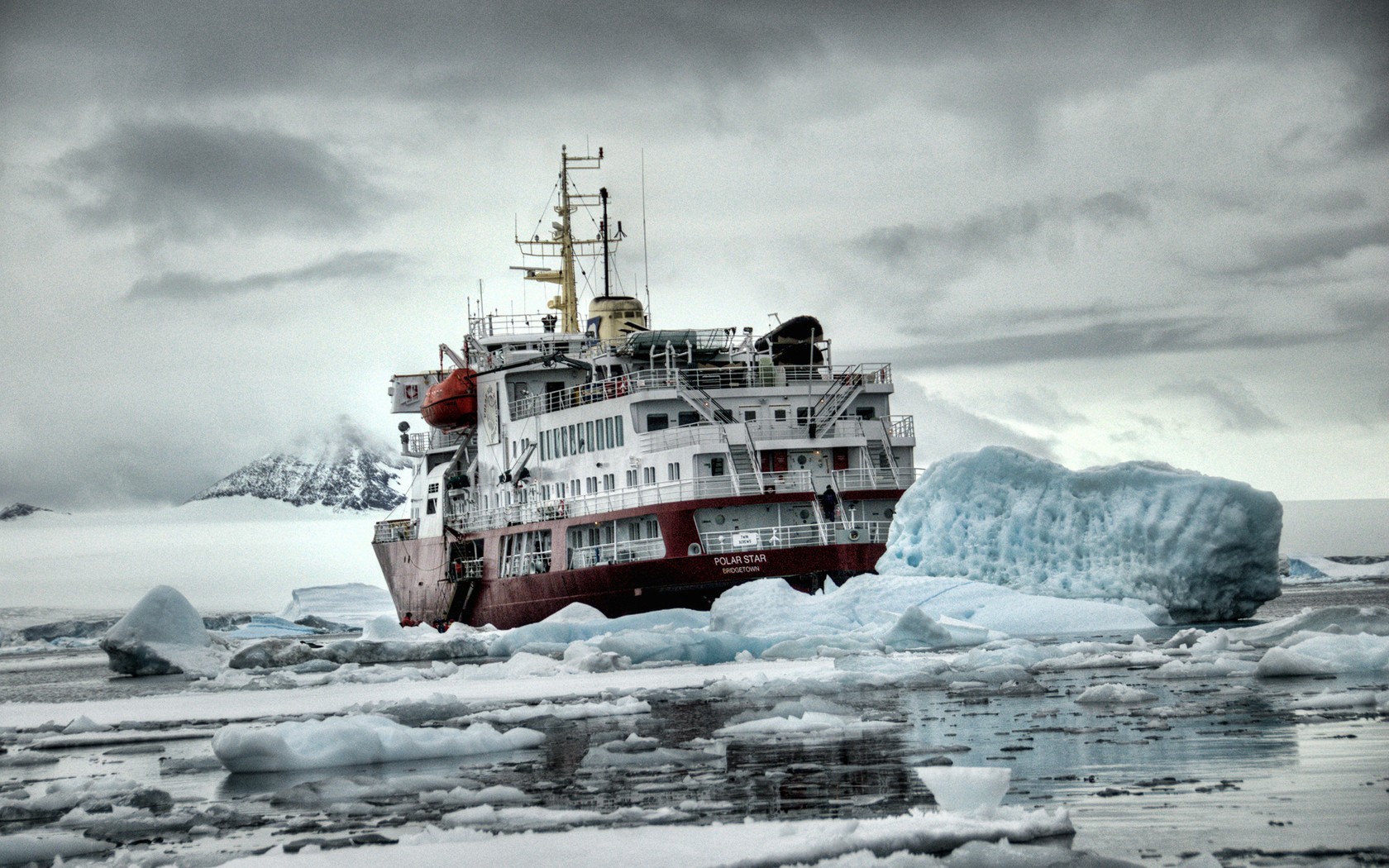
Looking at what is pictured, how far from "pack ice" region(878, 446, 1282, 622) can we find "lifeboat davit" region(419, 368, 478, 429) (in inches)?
719

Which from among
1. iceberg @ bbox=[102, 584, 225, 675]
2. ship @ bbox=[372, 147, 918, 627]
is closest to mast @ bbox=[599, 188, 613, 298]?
ship @ bbox=[372, 147, 918, 627]

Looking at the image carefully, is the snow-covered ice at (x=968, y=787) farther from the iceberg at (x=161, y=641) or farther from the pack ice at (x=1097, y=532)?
the iceberg at (x=161, y=641)

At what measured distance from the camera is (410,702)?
55.8 feet

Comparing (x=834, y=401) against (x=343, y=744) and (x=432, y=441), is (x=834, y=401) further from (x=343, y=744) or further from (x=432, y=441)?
(x=343, y=744)

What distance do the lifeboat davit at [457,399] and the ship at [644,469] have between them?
0.05 metres

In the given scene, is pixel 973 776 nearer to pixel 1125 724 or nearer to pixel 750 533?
pixel 1125 724

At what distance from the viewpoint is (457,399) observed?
4378cm

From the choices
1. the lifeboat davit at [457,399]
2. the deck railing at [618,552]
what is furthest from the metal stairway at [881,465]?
the lifeboat davit at [457,399]

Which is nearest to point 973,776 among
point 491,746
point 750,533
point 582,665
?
point 491,746

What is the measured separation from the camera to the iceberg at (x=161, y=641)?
1142 inches

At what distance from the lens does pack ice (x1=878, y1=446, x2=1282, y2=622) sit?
25.1 metres

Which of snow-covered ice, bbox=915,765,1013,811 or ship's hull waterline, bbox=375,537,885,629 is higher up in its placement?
ship's hull waterline, bbox=375,537,885,629

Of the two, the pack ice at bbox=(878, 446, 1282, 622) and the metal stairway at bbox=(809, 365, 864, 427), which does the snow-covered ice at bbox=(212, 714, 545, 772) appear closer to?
the pack ice at bbox=(878, 446, 1282, 622)

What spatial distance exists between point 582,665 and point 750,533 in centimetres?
1173
